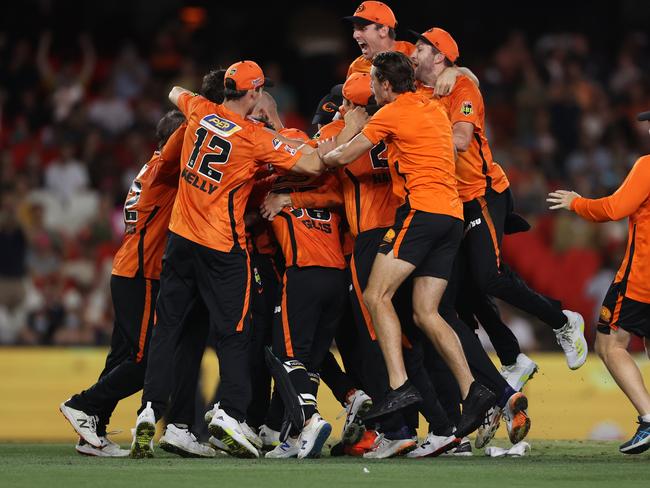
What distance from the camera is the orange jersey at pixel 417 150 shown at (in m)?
8.95

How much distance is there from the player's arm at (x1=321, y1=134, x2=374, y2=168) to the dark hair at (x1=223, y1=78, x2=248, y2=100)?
0.79 meters

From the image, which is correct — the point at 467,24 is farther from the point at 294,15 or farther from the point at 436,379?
the point at 436,379

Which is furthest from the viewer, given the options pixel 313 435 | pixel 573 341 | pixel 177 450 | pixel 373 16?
pixel 573 341

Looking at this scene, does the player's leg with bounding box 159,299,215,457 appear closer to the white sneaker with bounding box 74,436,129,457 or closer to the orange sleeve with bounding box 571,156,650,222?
the white sneaker with bounding box 74,436,129,457


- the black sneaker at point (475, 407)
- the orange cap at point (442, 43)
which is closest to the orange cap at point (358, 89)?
the orange cap at point (442, 43)

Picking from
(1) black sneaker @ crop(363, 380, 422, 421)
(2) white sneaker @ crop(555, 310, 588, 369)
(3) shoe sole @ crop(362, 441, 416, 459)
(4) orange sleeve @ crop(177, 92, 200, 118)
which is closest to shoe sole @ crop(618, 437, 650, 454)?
(2) white sneaker @ crop(555, 310, 588, 369)

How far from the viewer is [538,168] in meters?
18.1

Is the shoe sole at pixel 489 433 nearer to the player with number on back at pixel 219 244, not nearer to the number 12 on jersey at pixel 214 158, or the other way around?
the player with number on back at pixel 219 244

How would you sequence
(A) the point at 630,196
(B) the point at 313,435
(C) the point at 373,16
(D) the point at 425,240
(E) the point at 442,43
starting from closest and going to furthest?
(D) the point at 425,240
(B) the point at 313,435
(A) the point at 630,196
(E) the point at 442,43
(C) the point at 373,16

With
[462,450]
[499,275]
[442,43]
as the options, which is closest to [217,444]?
[462,450]

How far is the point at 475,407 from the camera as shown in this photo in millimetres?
8844

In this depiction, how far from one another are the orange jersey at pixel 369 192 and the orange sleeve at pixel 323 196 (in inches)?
3.3

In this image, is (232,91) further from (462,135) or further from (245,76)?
(462,135)

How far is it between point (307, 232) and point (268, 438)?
1626 millimetres
